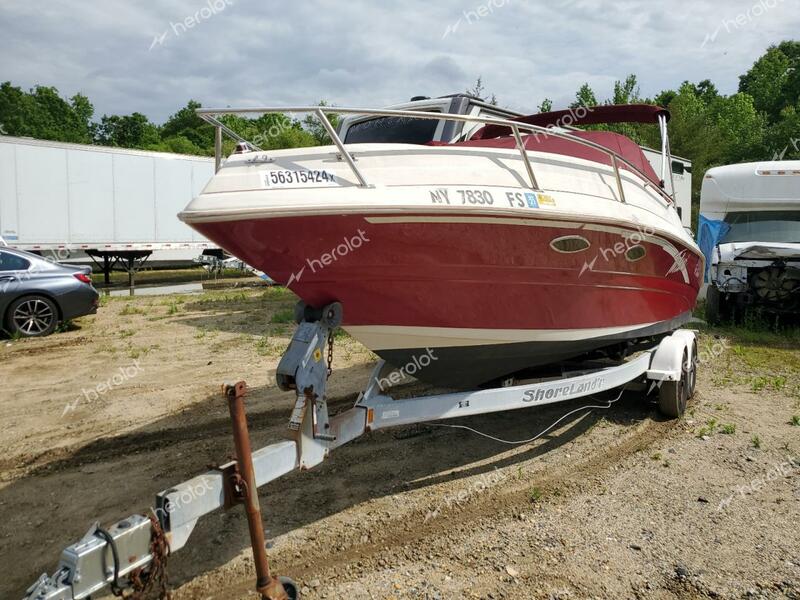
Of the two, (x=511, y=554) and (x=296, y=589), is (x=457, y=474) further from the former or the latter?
(x=296, y=589)

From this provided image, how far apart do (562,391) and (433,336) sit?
3.17 feet

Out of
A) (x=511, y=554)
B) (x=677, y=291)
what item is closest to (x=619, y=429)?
(x=677, y=291)

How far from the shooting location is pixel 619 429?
4.53m

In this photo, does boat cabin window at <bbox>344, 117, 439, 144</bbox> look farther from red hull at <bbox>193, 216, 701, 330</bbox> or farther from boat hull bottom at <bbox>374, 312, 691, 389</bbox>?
boat hull bottom at <bbox>374, 312, 691, 389</bbox>

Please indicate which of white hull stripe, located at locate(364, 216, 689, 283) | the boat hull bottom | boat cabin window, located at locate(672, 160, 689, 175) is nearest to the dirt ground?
the boat hull bottom

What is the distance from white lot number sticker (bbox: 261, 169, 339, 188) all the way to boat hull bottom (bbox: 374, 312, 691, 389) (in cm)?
Answer: 109

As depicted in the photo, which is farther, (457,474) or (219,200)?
(457,474)

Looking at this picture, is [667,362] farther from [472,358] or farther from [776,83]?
[776,83]

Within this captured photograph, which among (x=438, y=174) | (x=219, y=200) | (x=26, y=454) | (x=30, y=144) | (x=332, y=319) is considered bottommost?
(x=26, y=454)

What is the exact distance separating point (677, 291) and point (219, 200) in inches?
152

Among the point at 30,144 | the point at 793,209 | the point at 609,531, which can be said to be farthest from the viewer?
the point at 30,144
